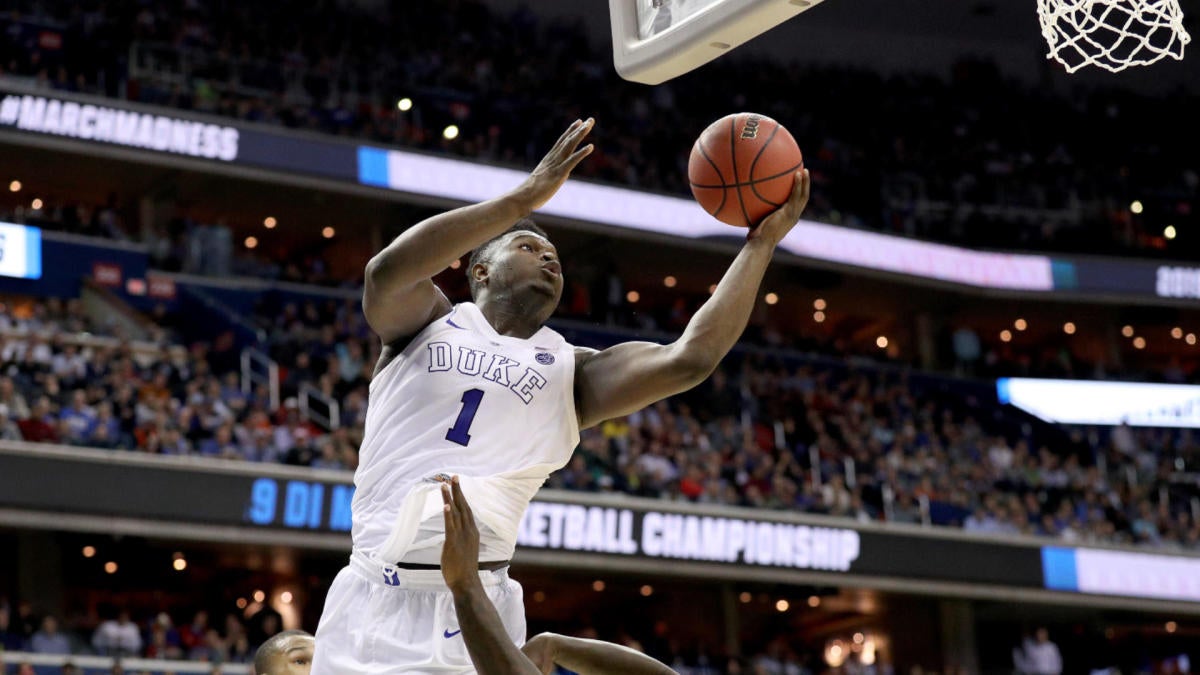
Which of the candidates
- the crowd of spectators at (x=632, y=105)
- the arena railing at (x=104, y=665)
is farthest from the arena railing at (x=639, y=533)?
the crowd of spectators at (x=632, y=105)

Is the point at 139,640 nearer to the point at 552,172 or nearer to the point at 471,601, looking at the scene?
the point at 552,172

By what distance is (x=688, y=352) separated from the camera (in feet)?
13.6

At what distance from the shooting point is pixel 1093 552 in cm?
2219

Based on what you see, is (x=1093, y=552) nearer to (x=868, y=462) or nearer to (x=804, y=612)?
(x=868, y=462)

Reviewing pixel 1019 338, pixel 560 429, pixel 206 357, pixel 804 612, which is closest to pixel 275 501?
pixel 206 357

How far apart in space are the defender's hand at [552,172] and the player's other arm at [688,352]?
0.50 metres

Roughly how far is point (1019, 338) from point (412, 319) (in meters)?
29.6

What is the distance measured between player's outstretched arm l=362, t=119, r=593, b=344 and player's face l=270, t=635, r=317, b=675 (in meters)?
1.62

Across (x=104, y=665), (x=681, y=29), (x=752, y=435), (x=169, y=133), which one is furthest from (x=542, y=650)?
(x=169, y=133)

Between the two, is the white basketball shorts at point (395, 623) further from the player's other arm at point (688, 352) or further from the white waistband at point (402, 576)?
the player's other arm at point (688, 352)

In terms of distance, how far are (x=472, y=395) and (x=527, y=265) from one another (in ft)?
1.40

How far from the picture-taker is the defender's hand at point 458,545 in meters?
3.26

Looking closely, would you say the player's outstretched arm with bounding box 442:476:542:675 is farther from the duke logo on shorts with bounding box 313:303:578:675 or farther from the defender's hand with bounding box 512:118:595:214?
the defender's hand with bounding box 512:118:595:214

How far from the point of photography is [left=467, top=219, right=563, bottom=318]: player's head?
4.43 metres
